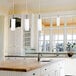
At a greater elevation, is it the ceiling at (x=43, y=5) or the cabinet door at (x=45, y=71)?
the ceiling at (x=43, y=5)

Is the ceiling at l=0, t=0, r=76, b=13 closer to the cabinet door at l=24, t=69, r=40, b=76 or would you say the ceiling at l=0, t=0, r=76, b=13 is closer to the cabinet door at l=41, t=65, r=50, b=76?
the cabinet door at l=41, t=65, r=50, b=76

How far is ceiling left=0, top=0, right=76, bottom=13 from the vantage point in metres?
8.14

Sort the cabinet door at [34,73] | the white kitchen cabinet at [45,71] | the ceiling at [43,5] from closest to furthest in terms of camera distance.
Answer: the cabinet door at [34,73] < the white kitchen cabinet at [45,71] < the ceiling at [43,5]

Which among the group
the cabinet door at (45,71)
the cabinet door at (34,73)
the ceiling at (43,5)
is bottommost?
the cabinet door at (45,71)

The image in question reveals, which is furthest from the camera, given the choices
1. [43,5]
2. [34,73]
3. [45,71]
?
[43,5]

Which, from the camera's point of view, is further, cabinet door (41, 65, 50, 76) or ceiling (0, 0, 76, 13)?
ceiling (0, 0, 76, 13)

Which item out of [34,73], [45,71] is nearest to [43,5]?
[45,71]

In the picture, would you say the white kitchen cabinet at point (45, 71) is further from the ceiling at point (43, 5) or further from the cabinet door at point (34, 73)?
the ceiling at point (43, 5)

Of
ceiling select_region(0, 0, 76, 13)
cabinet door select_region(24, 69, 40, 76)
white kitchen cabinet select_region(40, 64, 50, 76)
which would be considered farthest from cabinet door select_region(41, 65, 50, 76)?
ceiling select_region(0, 0, 76, 13)

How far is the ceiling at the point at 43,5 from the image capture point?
8144mm

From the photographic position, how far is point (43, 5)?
333 inches

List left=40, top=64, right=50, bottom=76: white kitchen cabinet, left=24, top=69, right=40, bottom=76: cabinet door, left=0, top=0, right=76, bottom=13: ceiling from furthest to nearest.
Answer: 1. left=0, top=0, right=76, bottom=13: ceiling
2. left=40, top=64, right=50, bottom=76: white kitchen cabinet
3. left=24, top=69, right=40, bottom=76: cabinet door

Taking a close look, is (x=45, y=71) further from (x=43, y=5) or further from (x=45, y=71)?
(x=43, y=5)

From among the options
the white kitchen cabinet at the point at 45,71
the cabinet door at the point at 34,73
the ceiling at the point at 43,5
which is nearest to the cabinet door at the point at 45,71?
the white kitchen cabinet at the point at 45,71
